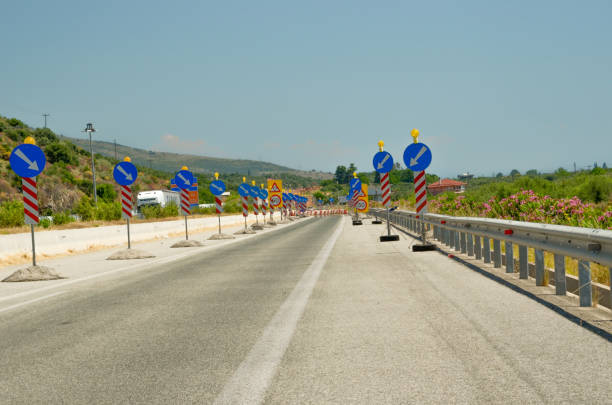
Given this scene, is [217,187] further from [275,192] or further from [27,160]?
[275,192]

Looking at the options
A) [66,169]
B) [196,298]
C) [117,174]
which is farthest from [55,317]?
[66,169]

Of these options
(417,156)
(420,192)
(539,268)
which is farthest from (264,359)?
(420,192)

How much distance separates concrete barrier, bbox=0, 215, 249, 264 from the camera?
633 inches

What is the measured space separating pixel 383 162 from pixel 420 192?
15.8 ft

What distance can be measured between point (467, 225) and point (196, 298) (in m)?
6.44

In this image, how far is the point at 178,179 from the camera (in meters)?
24.1

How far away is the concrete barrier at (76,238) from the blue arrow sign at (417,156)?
10369 millimetres

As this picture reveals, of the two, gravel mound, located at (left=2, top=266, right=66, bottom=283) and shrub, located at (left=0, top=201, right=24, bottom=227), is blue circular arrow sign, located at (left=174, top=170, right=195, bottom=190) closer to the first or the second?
shrub, located at (left=0, top=201, right=24, bottom=227)

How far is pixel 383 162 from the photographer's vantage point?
67.7ft

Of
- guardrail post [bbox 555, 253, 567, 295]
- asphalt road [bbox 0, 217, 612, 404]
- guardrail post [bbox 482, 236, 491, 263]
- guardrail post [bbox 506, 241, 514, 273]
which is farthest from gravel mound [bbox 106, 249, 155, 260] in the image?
guardrail post [bbox 555, 253, 567, 295]

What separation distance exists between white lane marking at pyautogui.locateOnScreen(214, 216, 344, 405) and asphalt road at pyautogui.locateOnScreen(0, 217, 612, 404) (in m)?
Answer: 0.01

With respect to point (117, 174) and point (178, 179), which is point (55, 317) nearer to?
point (117, 174)

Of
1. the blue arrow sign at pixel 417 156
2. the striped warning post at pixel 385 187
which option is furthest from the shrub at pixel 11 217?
the blue arrow sign at pixel 417 156

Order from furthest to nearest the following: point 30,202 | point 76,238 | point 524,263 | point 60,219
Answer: point 60,219 → point 76,238 → point 30,202 → point 524,263
